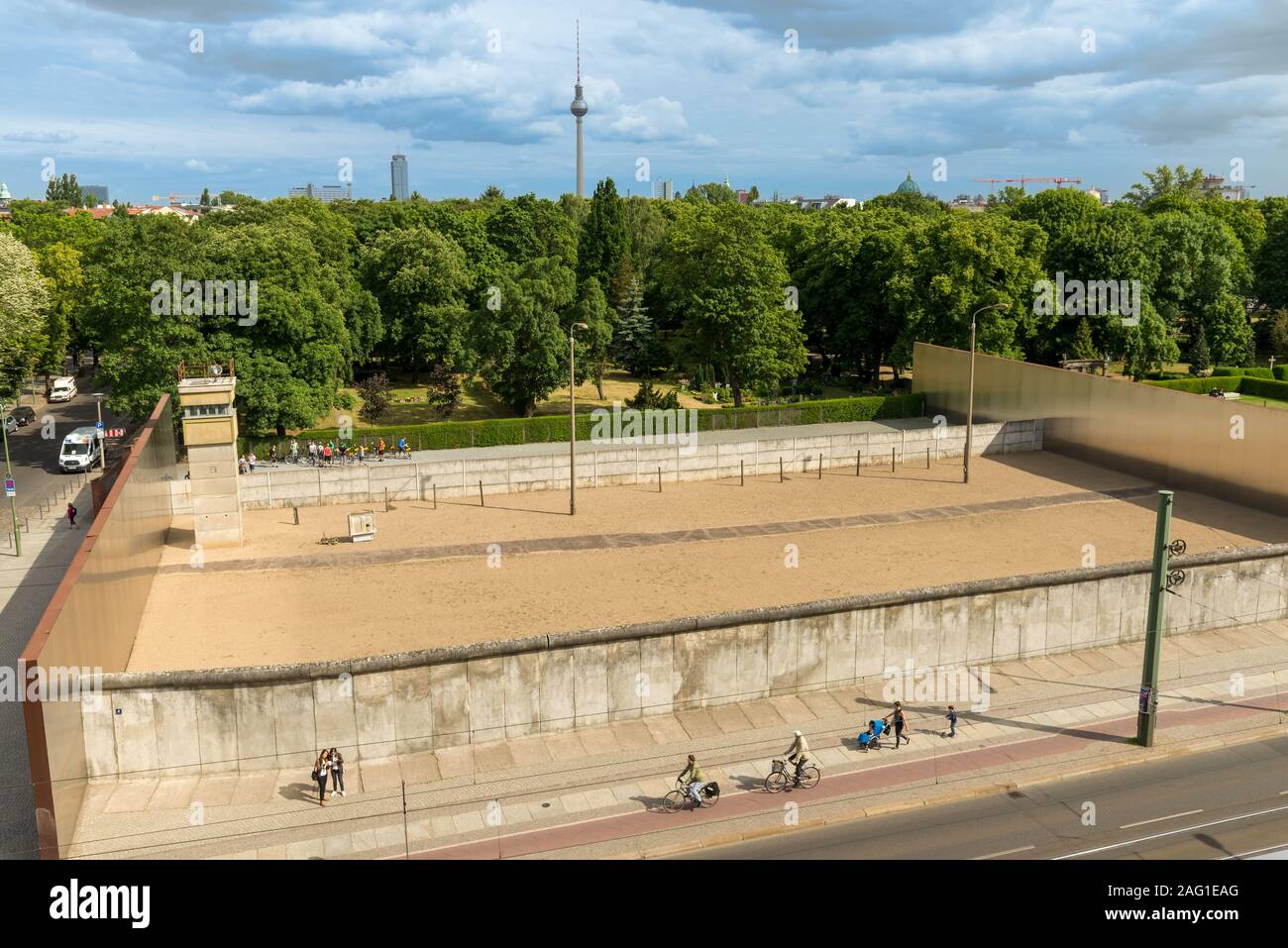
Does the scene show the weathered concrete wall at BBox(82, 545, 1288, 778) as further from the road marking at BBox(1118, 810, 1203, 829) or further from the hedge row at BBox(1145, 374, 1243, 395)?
the hedge row at BBox(1145, 374, 1243, 395)

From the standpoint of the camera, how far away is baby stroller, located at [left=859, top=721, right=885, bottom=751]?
22.4 meters

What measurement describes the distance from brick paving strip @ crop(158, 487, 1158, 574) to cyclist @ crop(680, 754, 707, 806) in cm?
1647

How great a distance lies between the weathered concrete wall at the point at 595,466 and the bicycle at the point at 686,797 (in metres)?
24.8

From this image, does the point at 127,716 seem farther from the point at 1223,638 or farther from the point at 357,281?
the point at 357,281

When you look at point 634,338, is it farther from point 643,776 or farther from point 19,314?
point 643,776

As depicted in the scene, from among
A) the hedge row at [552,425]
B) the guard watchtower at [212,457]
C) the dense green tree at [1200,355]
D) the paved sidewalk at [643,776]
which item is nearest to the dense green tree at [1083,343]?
the hedge row at [552,425]

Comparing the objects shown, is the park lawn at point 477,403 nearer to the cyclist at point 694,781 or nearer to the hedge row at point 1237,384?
the hedge row at point 1237,384

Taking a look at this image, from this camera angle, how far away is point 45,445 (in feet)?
178

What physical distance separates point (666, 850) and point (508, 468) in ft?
86.7

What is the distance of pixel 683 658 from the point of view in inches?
922

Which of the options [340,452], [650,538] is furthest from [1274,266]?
[340,452]

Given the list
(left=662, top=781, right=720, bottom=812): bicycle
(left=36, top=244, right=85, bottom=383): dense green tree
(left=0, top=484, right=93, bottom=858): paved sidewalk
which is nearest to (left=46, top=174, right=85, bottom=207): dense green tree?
(left=36, top=244, right=85, bottom=383): dense green tree

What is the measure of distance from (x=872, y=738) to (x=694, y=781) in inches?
187
